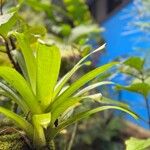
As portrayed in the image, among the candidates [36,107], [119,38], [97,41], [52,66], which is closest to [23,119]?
[36,107]

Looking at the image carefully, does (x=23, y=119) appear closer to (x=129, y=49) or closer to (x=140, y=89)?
(x=140, y=89)

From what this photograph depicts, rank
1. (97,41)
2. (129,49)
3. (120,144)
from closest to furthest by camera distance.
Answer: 1. (120,144)
2. (97,41)
3. (129,49)

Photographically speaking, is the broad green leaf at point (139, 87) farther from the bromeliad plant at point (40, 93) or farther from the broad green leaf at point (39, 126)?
the broad green leaf at point (39, 126)

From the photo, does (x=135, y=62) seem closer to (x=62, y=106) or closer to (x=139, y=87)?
(x=139, y=87)

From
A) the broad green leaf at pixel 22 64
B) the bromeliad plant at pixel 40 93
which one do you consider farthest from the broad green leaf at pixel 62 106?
the broad green leaf at pixel 22 64

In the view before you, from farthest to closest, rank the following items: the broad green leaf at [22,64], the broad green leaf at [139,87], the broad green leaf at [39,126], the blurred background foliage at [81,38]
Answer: the blurred background foliage at [81,38]
the broad green leaf at [139,87]
the broad green leaf at [22,64]
the broad green leaf at [39,126]

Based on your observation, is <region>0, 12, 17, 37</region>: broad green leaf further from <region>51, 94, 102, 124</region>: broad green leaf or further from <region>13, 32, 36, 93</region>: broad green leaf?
<region>51, 94, 102, 124</region>: broad green leaf
